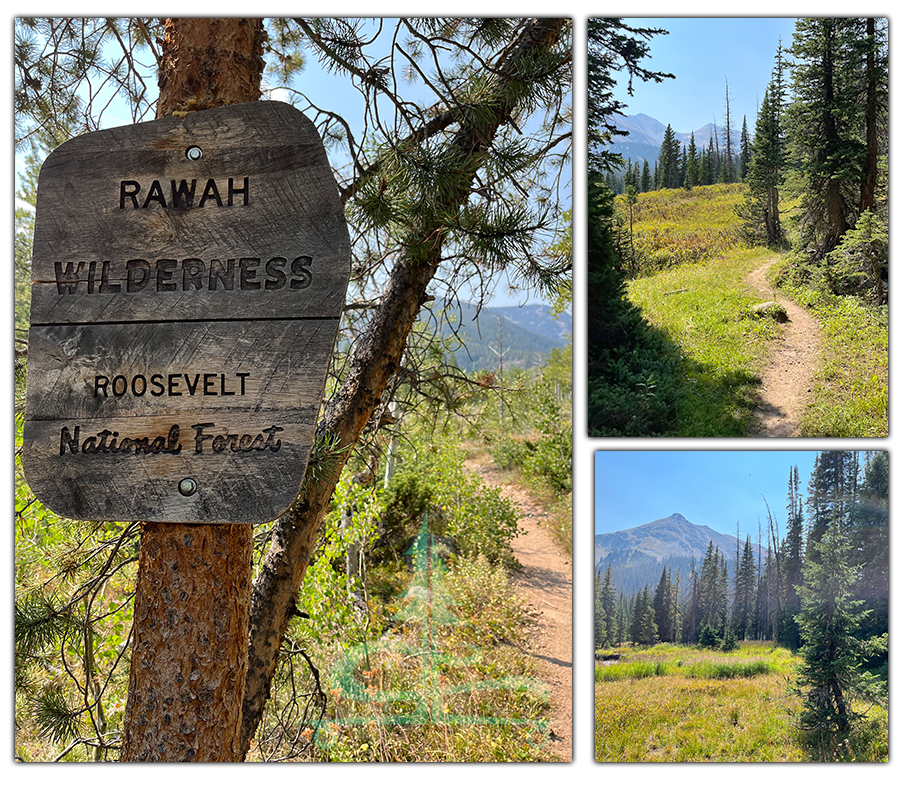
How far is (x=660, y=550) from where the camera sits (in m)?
1.39

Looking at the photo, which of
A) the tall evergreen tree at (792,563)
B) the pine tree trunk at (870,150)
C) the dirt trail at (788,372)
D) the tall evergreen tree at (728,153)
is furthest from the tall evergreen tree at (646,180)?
the tall evergreen tree at (792,563)

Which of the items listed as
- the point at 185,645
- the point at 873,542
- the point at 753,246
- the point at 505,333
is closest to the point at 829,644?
the point at 873,542

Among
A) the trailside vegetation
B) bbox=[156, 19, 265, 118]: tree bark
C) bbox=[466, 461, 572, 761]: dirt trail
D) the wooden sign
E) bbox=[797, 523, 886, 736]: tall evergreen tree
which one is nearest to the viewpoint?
the wooden sign

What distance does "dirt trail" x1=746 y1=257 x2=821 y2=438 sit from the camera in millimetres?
1339

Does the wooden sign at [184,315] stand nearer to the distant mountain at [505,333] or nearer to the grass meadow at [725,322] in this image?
the distant mountain at [505,333]

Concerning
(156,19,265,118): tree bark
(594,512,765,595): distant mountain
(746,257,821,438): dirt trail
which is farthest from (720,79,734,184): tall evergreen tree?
(156,19,265,118): tree bark

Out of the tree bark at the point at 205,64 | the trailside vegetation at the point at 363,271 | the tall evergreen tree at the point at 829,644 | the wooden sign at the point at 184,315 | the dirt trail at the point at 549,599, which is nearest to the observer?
the wooden sign at the point at 184,315

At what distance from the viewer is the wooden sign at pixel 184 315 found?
0.87 m

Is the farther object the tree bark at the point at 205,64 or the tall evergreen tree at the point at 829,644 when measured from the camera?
the tall evergreen tree at the point at 829,644

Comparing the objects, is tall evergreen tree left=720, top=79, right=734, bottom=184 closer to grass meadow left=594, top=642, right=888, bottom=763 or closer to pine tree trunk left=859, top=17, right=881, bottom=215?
pine tree trunk left=859, top=17, right=881, bottom=215

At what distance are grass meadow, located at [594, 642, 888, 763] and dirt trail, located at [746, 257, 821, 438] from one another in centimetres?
51

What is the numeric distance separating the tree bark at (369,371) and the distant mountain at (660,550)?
698 millimetres
